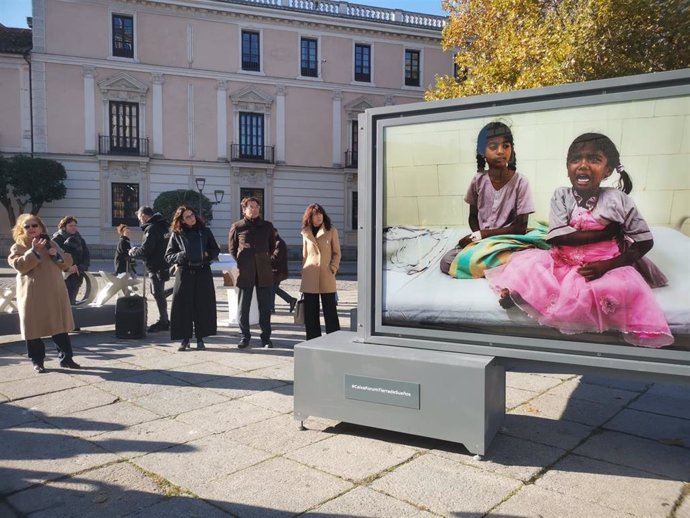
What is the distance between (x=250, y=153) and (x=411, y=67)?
36.9 feet

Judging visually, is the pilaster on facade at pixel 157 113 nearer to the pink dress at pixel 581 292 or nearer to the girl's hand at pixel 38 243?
the girl's hand at pixel 38 243

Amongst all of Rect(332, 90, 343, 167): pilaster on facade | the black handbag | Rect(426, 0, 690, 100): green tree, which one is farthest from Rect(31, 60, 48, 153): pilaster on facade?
the black handbag

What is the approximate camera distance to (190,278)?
7.03 meters

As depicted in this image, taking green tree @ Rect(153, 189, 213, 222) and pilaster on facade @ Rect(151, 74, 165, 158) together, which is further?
pilaster on facade @ Rect(151, 74, 165, 158)

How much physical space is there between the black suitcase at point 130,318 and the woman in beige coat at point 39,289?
175 centimetres

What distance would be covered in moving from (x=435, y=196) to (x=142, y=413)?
2913 millimetres

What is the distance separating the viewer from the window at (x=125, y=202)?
30.0 metres

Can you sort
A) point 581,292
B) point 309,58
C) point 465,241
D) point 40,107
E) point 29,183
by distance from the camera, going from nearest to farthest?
1. point 581,292
2. point 465,241
3. point 29,183
4. point 40,107
5. point 309,58

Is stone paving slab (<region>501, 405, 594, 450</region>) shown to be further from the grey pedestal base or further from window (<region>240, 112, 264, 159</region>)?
window (<region>240, 112, 264, 159</region>)

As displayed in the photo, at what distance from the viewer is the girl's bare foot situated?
3.83m

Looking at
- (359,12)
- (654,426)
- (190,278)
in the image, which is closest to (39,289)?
(190,278)

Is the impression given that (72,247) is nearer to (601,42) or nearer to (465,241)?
(465,241)

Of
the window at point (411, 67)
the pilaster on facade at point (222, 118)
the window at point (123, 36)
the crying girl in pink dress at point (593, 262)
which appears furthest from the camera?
the window at point (411, 67)

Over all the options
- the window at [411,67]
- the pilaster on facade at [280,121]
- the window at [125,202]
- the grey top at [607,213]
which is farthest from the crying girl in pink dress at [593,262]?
the window at [411,67]
